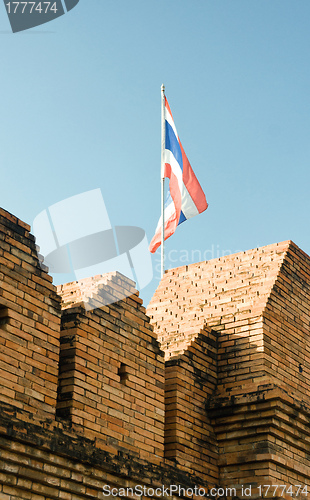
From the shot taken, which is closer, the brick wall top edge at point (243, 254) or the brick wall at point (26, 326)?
the brick wall at point (26, 326)

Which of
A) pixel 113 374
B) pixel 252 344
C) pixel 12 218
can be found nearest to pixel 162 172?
pixel 252 344

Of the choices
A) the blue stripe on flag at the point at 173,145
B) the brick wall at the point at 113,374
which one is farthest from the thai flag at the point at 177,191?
the brick wall at the point at 113,374

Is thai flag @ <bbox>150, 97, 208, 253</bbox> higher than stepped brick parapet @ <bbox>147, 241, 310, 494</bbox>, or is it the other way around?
thai flag @ <bbox>150, 97, 208, 253</bbox>

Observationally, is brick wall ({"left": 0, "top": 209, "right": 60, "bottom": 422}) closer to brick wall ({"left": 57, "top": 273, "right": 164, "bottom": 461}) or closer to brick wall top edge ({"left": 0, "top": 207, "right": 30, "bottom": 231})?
brick wall top edge ({"left": 0, "top": 207, "right": 30, "bottom": 231})

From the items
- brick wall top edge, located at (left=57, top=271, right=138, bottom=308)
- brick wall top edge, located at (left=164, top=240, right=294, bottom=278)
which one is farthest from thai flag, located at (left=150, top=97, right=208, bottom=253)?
brick wall top edge, located at (left=57, top=271, right=138, bottom=308)

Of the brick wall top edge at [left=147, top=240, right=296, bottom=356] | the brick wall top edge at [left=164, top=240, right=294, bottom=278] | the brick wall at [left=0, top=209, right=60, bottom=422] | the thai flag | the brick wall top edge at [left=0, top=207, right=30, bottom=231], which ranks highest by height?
the thai flag

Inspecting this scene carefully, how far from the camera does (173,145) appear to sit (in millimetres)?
15141

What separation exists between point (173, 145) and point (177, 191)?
137 cm

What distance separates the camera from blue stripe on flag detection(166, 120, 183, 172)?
48.8 ft

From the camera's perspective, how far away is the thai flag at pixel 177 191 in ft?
46.2

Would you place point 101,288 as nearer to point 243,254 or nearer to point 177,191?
point 243,254

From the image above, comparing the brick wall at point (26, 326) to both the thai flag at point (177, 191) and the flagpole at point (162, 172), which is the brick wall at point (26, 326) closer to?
the flagpole at point (162, 172)

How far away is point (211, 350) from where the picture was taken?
10750 mm

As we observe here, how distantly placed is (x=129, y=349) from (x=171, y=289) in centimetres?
331
